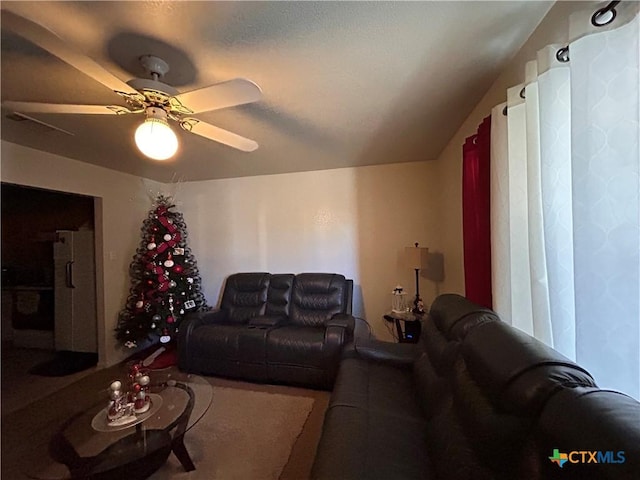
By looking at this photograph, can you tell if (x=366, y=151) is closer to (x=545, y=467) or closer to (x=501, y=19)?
(x=501, y=19)

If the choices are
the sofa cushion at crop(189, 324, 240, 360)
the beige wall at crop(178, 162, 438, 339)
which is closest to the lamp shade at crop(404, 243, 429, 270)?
the beige wall at crop(178, 162, 438, 339)

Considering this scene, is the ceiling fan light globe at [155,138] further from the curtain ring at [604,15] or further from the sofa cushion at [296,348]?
the sofa cushion at [296,348]

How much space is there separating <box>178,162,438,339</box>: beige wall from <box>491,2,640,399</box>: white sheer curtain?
2.34 meters

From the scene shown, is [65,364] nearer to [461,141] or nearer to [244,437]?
[244,437]

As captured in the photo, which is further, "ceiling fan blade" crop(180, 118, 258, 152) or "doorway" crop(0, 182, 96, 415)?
"doorway" crop(0, 182, 96, 415)

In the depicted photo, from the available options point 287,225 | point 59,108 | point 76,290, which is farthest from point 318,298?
point 76,290

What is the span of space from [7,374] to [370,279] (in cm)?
433

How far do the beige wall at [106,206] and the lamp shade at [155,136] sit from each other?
6.95 ft

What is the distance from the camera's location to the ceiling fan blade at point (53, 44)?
878mm

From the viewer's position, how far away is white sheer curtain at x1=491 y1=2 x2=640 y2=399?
0.77 m

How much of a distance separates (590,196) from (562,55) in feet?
1.86

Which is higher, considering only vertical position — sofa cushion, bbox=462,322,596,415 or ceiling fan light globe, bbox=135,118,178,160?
ceiling fan light globe, bbox=135,118,178,160

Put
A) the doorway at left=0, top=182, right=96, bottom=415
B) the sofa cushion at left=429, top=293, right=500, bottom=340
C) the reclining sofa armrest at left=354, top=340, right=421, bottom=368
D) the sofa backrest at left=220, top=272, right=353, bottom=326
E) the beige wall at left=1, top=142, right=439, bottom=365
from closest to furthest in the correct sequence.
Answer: the sofa cushion at left=429, top=293, right=500, bottom=340
the reclining sofa armrest at left=354, top=340, right=421, bottom=368
the sofa backrest at left=220, top=272, right=353, bottom=326
the beige wall at left=1, top=142, right=439, bottom=365
the doorway at left=0, top=182, right=96, bottom=415

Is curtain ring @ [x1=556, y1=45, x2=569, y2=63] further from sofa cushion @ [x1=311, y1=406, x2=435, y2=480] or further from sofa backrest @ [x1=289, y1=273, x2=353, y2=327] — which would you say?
sofa backrest @ [x1=289, y1=273, x2=353, y2=327]
